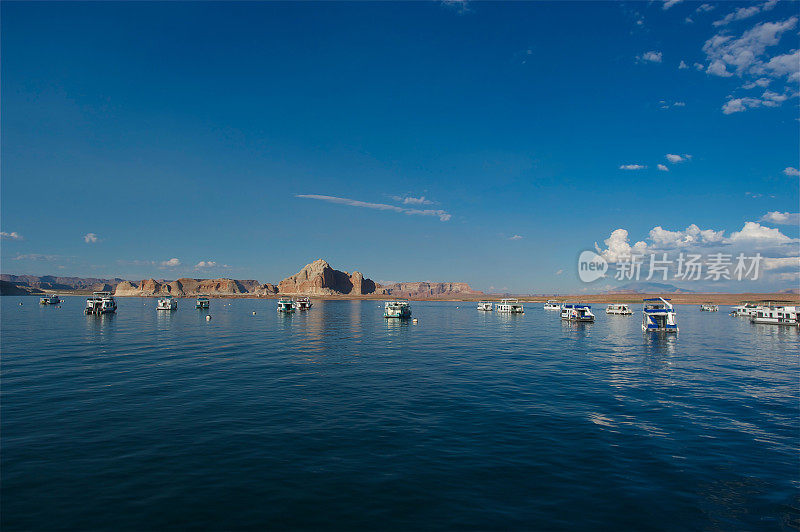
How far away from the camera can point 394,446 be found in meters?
17.1

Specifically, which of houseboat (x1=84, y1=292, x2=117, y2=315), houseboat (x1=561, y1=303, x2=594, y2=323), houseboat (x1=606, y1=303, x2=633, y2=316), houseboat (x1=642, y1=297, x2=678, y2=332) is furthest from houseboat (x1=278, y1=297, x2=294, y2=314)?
houseboat (x1=606, y1=303, x2=633, y2=316)

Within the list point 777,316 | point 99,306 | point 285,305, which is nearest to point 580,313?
point 777,316

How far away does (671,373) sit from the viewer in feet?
116

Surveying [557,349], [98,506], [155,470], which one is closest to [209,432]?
[155,470]

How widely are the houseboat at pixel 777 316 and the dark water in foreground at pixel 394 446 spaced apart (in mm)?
81632

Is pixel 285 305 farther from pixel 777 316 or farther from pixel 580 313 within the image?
pixel 777 316

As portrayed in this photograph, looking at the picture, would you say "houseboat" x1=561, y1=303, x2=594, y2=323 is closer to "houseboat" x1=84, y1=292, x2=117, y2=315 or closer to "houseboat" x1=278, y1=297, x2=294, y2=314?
"houseboat" x1=278, y1=297, x2=294, y2=314

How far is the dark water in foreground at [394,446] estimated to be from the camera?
12.0 metres

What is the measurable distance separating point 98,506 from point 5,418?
14687 millimetres

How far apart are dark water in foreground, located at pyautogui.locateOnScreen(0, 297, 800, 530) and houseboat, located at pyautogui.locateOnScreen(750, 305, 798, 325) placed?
81.6m

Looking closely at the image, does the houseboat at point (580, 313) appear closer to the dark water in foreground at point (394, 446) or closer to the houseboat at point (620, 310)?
the houseboat at point (620, 310)

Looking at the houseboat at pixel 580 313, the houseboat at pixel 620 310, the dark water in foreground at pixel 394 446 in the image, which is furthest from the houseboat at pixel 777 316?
the dark water in foreground at pixel 394 446

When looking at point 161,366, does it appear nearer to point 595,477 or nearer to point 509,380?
point 509,380

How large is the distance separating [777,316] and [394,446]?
12808 centimetres
